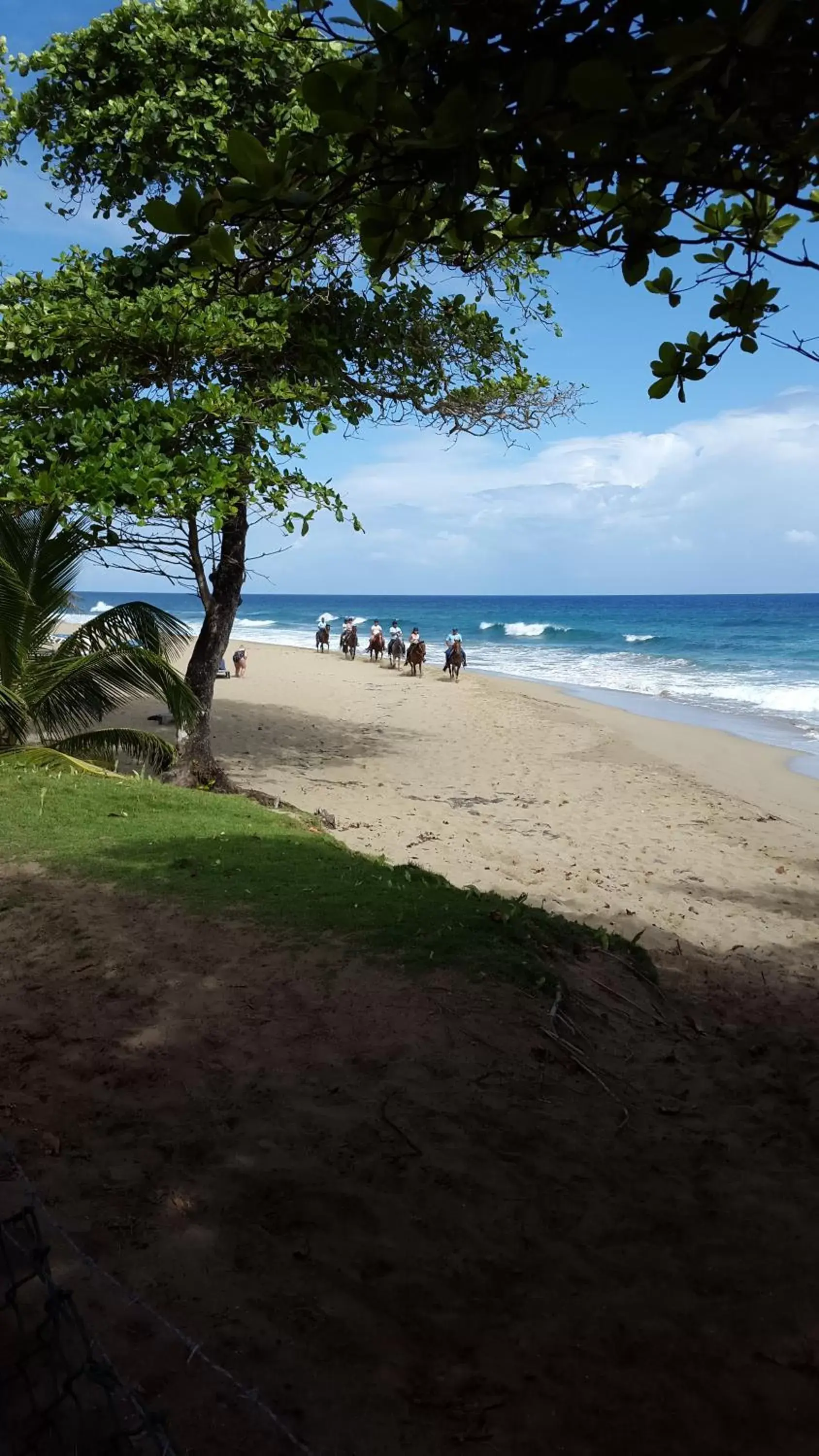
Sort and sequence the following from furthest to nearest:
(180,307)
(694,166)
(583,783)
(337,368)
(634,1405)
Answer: (583,783)
(337,368)
(180,307)
(694,166)
(634,1405)

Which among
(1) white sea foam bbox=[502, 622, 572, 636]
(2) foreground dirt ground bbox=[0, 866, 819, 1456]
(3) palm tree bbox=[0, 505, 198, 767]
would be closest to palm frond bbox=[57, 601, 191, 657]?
(3) palm tree bbox=[0, 505, 198, 767]

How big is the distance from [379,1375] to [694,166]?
3.25 meters

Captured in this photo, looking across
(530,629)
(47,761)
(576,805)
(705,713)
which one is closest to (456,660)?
(705,713)

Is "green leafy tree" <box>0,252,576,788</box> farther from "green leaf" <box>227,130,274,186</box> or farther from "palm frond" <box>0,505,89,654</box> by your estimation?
"green leaf" <box>227,130,274,186</box>

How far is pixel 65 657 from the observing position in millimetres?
9188

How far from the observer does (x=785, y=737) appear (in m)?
19.0

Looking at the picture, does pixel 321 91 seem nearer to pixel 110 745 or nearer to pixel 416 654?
pixel 110 745

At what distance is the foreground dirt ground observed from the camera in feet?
7.47

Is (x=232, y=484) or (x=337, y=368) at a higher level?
(x=337, y=368)

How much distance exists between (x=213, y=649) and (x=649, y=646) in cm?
3935

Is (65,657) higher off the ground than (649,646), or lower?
higher

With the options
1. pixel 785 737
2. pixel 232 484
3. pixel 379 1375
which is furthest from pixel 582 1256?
pixel 785 737

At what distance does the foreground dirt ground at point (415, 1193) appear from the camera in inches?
89.7

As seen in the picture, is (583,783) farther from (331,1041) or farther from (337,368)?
(331,1041)
